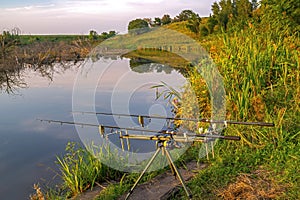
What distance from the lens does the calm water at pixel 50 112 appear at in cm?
359

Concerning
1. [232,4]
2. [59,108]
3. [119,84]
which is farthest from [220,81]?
[232,4]

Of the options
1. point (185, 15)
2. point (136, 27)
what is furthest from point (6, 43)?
point (136, 27)

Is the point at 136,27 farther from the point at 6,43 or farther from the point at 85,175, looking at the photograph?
the point at 6,43

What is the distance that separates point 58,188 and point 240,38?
3563mm

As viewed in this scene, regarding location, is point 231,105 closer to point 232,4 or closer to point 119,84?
point 119,84

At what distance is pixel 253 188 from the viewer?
2.79 meters

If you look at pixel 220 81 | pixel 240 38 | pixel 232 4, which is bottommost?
pixel 220 81

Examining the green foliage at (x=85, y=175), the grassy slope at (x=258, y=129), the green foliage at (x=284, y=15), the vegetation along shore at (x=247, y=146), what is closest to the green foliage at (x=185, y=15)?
the green foliage at (x=284, y=15)

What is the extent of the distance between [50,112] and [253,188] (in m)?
5.79

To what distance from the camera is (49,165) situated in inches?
189

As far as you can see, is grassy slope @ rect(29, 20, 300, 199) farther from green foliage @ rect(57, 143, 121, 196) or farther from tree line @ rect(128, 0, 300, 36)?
tree line @ rect(128, 0, 300, 36)

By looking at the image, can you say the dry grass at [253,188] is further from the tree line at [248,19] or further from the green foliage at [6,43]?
the green foliage at [6,43]

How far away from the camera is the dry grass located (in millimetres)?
2672

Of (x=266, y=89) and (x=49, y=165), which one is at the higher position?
(x=266, y=89)
